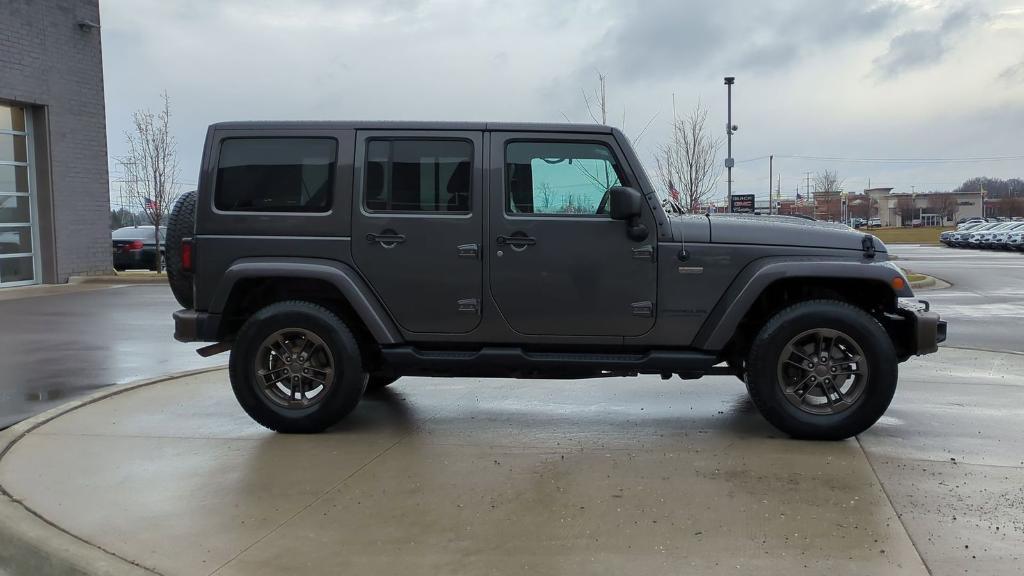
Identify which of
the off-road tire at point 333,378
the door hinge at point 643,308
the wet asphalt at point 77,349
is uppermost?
the door hinge at point 643,308

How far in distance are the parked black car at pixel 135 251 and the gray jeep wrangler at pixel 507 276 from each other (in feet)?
69.6

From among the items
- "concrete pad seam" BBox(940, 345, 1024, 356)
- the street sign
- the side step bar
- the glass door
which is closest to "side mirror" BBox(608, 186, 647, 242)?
the side step bar

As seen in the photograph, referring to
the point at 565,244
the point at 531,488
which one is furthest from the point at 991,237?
the point at 531,488

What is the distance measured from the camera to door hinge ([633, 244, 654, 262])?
5.23 m

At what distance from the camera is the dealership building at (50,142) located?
18703mm

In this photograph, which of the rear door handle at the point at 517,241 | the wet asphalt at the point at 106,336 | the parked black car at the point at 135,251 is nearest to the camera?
the rear door handle at the point at 517,241

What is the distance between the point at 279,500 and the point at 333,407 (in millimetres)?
1242

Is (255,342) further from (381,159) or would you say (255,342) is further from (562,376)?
(562,376)

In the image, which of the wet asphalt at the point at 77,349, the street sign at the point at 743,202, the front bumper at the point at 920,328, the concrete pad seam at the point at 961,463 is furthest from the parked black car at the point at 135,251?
the concrete pad seam at the point at 961,463

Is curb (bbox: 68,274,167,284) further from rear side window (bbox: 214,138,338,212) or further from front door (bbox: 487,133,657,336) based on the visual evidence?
front door (bbox: 487,133,657,336)

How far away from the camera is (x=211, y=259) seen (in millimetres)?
5492

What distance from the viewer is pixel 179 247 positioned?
18.5ft

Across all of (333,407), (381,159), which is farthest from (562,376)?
(381,159)

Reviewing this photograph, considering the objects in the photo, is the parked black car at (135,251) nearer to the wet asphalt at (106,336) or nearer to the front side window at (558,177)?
the wet asphalt at (106,336)
